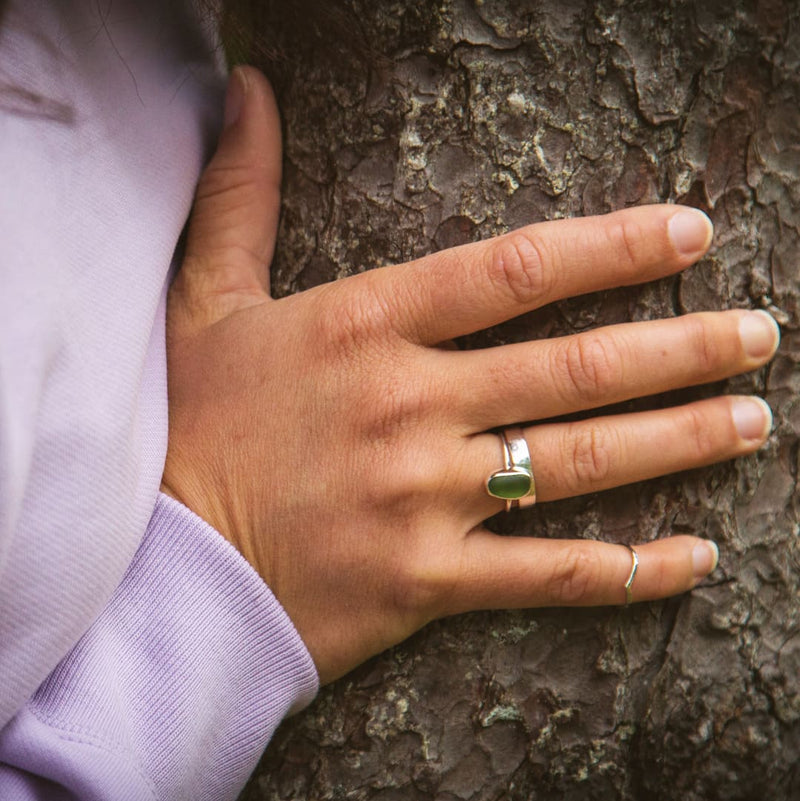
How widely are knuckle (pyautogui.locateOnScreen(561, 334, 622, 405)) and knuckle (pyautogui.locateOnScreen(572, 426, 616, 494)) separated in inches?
2.7

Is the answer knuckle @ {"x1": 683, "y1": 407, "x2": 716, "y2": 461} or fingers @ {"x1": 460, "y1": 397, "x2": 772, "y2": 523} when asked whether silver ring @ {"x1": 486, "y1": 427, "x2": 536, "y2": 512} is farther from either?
knuckle @ {"x1": 683, "y1": 407, "x2": 716, "y2": 461}

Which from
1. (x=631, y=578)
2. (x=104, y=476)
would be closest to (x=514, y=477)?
(x=631, y=578)

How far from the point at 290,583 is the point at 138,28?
0.90 m

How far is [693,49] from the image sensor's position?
3.52 feet

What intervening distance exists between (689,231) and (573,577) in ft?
1.78

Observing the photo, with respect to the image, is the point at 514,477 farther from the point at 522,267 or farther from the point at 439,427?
the point at 522,267

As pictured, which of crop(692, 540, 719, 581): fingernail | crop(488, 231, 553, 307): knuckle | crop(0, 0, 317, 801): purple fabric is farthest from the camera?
crop(692, 540, 719, 581): fingernail

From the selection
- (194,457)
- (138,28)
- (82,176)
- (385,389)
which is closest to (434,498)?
(385,389)

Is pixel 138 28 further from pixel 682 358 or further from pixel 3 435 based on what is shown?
pixel 682 358

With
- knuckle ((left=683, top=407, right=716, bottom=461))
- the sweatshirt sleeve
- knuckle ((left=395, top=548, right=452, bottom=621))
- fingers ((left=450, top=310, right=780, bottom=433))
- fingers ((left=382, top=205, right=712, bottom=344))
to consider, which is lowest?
the sweatshirt sleeve

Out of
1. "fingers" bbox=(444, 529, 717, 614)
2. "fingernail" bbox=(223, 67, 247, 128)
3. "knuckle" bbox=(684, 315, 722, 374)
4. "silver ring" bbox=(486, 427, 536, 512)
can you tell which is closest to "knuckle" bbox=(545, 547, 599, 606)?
"fingers" bbox=(444, 529, 717, 614)

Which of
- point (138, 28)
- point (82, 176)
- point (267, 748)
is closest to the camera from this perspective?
point (82, 176)

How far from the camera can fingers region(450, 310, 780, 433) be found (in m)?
1.04

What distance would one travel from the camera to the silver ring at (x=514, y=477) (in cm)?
105
